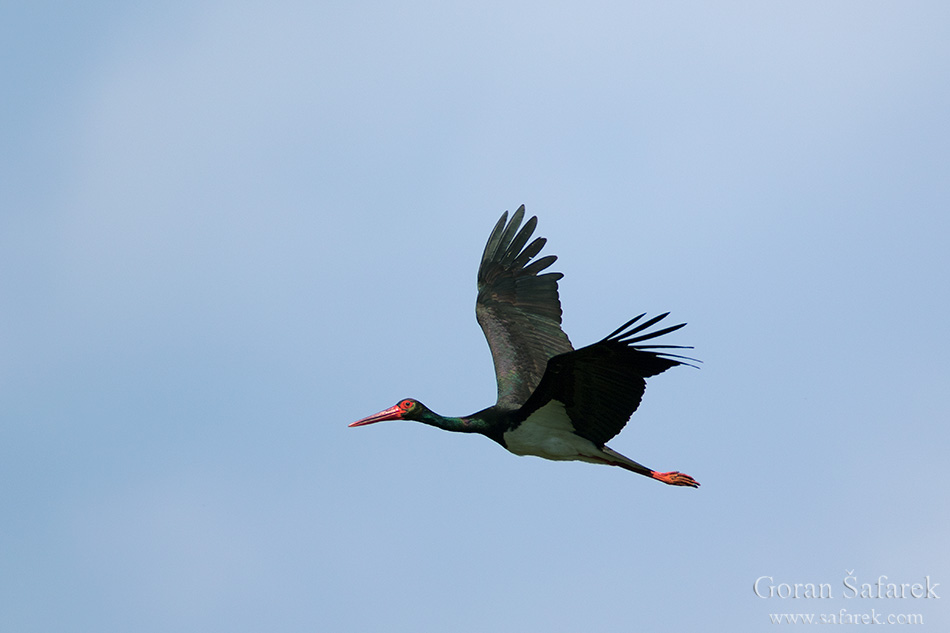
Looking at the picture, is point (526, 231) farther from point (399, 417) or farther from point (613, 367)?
point (613, 367)

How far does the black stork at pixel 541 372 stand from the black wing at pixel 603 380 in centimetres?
1

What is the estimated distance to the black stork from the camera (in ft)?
47.0

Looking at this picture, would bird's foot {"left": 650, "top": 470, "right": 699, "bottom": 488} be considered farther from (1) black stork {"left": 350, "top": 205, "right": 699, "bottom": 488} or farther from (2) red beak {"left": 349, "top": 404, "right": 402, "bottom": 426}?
(2) red beak {"left": 349, "top": 404, "right": 402, "bottom": 426}

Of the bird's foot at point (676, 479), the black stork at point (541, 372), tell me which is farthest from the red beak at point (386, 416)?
the bird's foot at point (676, 479)

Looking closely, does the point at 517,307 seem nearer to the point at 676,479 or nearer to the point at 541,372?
the point at 541,372

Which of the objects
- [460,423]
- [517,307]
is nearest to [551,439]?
[460,423]

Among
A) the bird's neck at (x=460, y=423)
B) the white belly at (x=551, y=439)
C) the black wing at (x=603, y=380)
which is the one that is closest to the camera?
the black wing at (x=603, y=380)

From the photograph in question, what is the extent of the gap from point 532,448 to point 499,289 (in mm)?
3376

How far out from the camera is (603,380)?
14.7 meters

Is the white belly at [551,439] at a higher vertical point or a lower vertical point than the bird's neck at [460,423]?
lower

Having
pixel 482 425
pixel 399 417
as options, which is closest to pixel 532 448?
pixel 482 425

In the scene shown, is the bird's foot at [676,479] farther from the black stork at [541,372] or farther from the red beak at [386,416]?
the red beak at [386,416]

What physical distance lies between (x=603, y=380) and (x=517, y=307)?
4.37 meters

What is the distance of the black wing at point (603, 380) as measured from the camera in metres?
13.9
